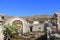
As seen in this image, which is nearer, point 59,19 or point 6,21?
point 6,21

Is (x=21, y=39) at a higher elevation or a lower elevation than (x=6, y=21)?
lower

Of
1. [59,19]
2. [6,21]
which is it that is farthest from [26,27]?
[59,19]

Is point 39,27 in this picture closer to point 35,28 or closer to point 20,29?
point 35,28

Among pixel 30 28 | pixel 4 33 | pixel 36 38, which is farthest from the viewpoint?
pixel 30 28

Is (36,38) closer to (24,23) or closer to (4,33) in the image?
(4,33)

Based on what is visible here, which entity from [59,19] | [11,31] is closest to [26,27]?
[59,19]

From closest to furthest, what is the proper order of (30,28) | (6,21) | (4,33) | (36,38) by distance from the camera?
1. (4,33)
2. (36,38)
3. (6,21)
4. (30,28)

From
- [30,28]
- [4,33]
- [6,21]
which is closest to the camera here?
[4,33]

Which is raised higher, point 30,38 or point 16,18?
point 16,18

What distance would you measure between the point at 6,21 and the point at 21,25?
3756 millimetres

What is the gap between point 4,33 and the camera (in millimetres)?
27219

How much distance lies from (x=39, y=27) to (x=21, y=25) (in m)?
4.25

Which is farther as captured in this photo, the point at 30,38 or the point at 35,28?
the point at 35,28

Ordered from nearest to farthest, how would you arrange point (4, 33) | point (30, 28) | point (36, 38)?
point (4, 33)
point (36, 38)
point (30, 28)
